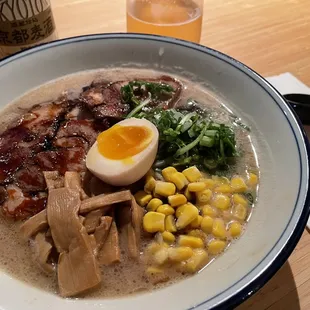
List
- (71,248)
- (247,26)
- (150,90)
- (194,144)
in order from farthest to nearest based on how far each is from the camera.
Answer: (247,26)
(150,90)
(194,144)
(71,248)

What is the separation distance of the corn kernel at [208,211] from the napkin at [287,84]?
81 cm

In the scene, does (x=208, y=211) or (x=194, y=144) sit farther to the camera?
(x=194, y=144)

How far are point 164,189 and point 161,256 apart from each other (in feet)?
0.76

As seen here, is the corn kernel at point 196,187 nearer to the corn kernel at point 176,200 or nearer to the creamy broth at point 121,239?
the corn kernel at point 176,200

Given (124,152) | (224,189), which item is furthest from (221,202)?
(124,152)

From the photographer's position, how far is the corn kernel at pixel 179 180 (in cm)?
134

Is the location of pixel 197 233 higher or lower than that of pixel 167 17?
lower

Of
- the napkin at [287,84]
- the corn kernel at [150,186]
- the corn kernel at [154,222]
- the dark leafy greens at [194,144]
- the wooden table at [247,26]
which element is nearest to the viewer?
the corn kernel at [154,222]

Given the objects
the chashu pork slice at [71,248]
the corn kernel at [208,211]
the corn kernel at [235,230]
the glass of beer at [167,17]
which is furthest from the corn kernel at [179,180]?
the glass of beer at [167,17]

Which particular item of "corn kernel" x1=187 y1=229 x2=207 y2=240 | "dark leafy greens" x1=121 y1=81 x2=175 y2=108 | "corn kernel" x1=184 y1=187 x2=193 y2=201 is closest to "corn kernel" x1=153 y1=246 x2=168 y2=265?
"corn kernel" x1=187 y1=229 x2=207 y2=240

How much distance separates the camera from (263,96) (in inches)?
61.1

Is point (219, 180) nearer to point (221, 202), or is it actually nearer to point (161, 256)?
point (221, 202)

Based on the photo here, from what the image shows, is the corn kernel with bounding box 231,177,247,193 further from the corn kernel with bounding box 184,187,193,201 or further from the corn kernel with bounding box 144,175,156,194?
the corn kernel with bounding box 144,175,156,194

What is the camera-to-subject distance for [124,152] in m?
1.36
